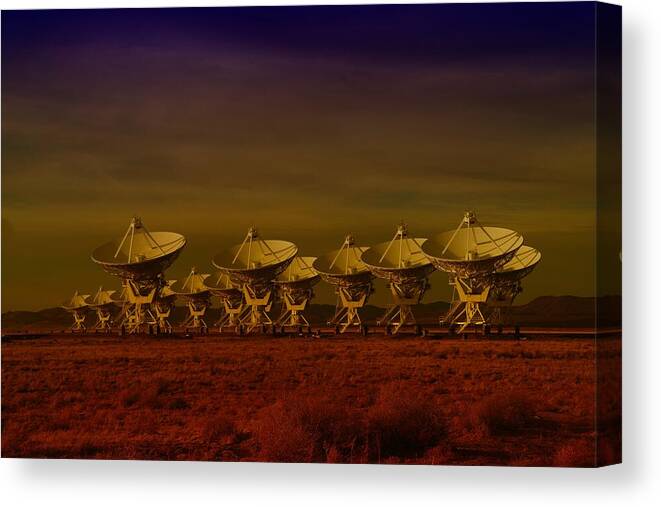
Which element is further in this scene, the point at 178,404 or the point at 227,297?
the point at 227,297

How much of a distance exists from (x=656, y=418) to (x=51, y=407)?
8937mm

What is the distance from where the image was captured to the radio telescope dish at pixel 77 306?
19.6 meters

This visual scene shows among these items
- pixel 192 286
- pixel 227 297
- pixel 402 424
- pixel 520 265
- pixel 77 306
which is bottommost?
pixel 402 424

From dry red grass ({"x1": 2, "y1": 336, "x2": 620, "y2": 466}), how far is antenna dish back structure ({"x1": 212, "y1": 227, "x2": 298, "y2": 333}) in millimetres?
1177

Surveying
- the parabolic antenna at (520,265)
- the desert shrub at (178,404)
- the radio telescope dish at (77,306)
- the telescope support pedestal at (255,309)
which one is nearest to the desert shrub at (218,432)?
the desert shrub at (178,404)

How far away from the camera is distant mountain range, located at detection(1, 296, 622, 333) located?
17.9 meters

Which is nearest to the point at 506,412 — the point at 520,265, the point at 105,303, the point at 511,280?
the point at 511,280

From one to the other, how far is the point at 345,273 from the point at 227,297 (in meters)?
2.08

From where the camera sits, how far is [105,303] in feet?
65.9

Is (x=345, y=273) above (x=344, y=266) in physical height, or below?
below

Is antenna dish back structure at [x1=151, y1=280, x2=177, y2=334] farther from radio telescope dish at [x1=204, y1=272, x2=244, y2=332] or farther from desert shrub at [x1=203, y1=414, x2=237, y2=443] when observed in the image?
desert shrub at [x1=203, y1=414, x2=237, y2=443]

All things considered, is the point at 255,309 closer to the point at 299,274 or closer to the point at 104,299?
the point at 299,274

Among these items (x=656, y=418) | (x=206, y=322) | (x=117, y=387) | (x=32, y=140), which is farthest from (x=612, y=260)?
(x=32, y=140)

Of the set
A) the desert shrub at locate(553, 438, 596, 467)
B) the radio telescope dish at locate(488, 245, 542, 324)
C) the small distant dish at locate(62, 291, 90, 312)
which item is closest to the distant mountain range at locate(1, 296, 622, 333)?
the small distant dish at locate(62, 291, 90, 312)
